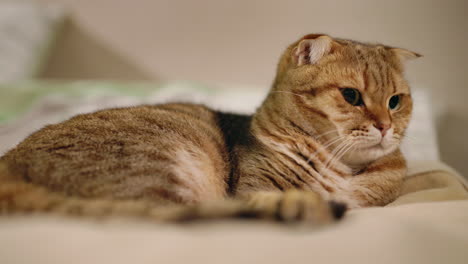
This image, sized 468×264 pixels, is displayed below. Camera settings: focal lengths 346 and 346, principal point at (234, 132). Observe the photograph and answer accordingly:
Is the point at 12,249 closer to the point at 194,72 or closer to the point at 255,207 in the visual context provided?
the point at 255,207

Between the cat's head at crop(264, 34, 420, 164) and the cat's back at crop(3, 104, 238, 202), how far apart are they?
30 cm

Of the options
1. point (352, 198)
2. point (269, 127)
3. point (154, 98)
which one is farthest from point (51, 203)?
point (154, 98)

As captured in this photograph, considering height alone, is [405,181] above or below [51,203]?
below

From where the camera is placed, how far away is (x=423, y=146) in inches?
66.4

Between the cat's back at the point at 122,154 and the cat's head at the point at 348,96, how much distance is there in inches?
11.8

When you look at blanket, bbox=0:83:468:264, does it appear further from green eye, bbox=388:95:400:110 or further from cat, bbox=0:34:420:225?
green eye, bbox=388:95:400:110

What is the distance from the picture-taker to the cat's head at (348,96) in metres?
1.01

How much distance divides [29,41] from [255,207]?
8.37 feet

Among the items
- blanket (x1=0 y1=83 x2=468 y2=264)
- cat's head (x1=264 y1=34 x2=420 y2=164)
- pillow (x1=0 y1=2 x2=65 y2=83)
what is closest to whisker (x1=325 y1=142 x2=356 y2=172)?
cat's head (x1=264 y1=34 x2=420 y2=164)

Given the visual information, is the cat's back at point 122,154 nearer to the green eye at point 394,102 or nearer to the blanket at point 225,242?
the blanket at point 225,242

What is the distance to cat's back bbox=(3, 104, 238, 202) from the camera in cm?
76

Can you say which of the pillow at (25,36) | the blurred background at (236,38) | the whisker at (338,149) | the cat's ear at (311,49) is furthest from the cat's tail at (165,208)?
the pillow at (25,36)

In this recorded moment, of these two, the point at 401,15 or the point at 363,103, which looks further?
the point at 401,15

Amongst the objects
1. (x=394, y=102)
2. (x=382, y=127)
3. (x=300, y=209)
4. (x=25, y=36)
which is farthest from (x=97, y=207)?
(x=25, y=36)
